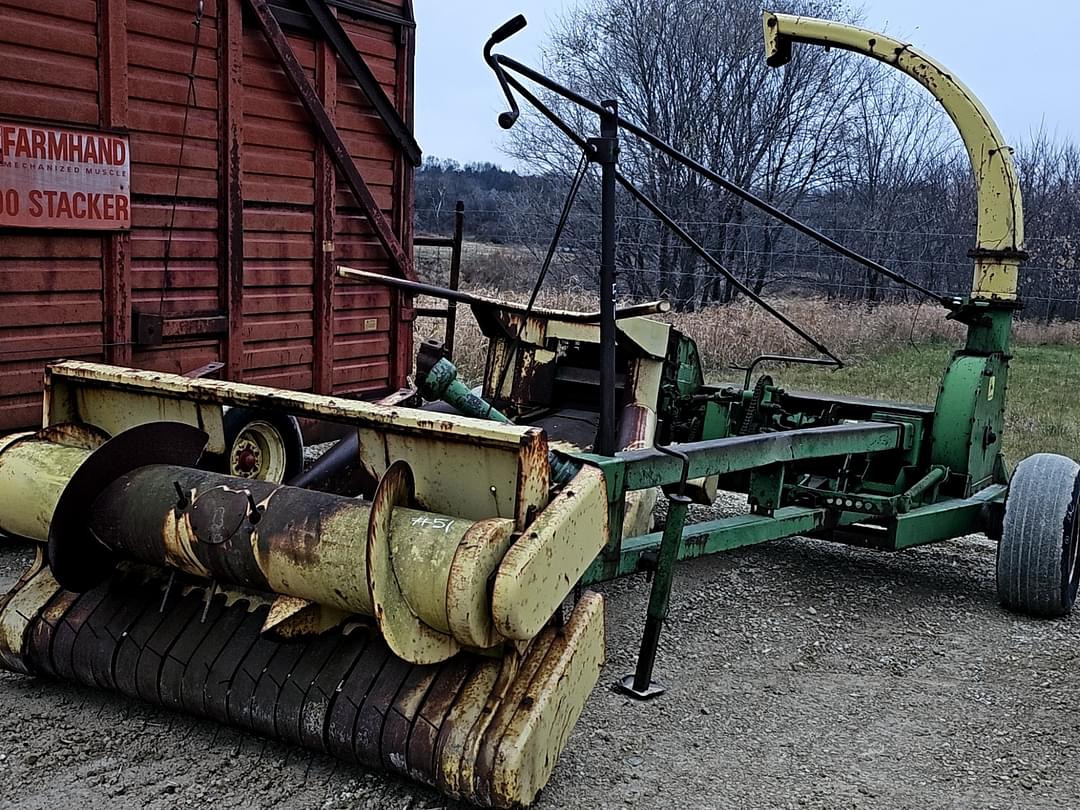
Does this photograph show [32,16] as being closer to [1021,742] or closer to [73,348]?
[73,348]

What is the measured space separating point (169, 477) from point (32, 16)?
283cm

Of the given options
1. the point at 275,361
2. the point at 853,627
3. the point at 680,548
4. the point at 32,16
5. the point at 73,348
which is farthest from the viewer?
the point at 275,361

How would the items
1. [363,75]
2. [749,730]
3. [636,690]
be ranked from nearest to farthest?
[749,730]
[636,690]
[363,75]

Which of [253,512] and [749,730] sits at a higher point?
[253,512]

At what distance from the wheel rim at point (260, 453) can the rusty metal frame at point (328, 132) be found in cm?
284

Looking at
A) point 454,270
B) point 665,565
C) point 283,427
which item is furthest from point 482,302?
point 454,270

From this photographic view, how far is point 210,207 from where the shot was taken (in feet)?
19.7

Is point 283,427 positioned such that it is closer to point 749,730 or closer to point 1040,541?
point 749,730

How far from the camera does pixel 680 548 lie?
150 inches

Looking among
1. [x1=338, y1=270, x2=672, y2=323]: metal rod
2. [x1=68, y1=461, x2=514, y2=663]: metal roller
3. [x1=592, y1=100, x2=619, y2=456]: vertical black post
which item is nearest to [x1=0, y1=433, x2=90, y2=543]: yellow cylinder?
[x1=68, y1=461, x2=514, y2=663]: metal roller

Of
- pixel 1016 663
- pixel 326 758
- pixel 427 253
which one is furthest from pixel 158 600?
pixel 427 253

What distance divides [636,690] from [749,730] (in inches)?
14.9

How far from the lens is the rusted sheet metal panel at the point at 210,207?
5.11 m

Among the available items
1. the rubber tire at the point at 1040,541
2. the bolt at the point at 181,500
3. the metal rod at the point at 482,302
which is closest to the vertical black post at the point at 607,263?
the metal rod at the point at 482,302
